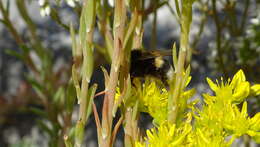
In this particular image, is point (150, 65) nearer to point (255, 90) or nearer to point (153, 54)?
point (153, 54)

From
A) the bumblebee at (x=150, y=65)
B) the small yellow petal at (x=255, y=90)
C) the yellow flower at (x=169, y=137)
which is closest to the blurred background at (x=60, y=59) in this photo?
the bumblebee at (x=150, y=65)

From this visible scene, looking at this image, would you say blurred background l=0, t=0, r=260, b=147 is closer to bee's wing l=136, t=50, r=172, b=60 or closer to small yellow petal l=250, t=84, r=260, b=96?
bee's wing l=136, t=50, r=172, b=60

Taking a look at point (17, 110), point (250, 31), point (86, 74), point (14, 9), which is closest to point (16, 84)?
point (17, 110)

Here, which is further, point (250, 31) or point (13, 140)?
point (13, 140)

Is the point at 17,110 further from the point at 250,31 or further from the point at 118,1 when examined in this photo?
the point at 118,1

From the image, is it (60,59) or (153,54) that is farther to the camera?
(60,59)

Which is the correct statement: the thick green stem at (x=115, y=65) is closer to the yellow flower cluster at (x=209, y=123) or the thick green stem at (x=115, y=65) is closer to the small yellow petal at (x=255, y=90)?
the yellow flower cluster at (x=209, y=123)

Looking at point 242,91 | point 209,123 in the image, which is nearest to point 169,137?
point 209,123

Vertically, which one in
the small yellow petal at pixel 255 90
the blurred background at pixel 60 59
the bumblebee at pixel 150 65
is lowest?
the blurred background at pixel 60 59
